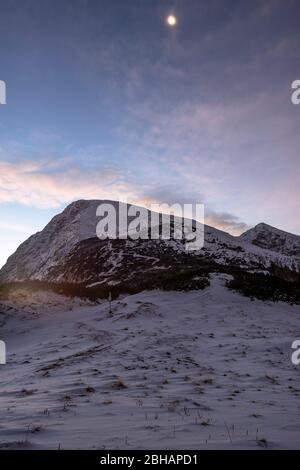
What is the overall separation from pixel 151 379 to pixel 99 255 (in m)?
53.5

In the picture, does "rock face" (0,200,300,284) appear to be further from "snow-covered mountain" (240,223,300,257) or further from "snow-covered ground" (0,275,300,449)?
"snow-covered mountain" (240,223,300,257)

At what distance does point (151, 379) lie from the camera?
11148 millimetres

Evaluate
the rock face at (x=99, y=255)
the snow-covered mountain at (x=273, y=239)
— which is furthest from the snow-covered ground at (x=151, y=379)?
the snow-covered mountain at (x=273, y=239)

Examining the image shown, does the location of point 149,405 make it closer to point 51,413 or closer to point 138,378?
point 51,413

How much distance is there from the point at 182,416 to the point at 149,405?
106 centimetres

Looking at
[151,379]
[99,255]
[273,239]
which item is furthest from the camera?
[273,239]

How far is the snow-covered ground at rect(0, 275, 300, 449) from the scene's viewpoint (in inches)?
A: 251

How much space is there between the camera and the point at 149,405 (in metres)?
8.33

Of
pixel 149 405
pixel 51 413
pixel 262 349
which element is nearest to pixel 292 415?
pixel 149 405

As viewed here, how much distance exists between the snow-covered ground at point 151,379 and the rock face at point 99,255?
842 inches

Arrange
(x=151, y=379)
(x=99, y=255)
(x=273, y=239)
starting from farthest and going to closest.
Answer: (x=273, y=239) → (x=99, y=255) → (x=151, y=379)

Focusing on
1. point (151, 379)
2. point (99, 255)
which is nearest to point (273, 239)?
point (99, 255)

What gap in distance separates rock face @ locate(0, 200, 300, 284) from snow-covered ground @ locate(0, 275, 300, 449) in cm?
2138

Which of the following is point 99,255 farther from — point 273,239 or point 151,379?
point 273,239
